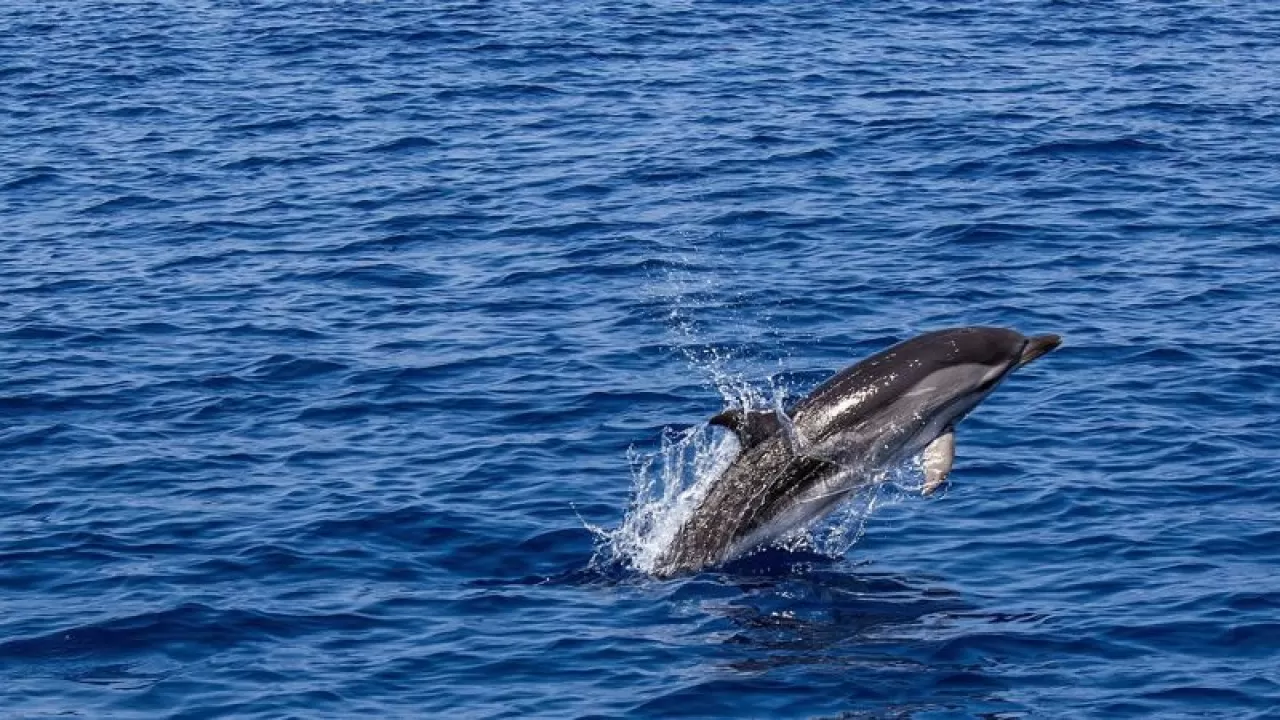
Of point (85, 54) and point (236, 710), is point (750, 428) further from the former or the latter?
point (85, 54)

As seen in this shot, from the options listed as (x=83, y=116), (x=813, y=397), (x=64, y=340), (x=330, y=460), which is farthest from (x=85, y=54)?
(x=813, y=397)

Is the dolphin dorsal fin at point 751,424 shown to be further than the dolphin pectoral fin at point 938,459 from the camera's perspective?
No

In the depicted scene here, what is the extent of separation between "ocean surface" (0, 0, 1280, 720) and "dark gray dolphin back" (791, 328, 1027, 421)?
69.3 inches

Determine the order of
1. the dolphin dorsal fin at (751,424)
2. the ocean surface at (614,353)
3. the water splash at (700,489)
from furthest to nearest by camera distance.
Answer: the water splash at (700,489), the dolphin dorsal fin at (751,424), the ocean surface at (614,353)

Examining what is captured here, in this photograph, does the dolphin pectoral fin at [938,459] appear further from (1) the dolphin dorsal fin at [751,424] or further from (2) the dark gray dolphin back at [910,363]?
(1) the dolphin dorsal fin at [751,424]

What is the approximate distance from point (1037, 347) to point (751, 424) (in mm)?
2693

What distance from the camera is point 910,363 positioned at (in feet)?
62.8

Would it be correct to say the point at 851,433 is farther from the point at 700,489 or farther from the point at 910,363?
the point at 700,489

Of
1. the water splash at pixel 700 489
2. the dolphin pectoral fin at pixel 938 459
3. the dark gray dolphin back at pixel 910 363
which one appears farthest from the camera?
the water splash at pixel 700 489

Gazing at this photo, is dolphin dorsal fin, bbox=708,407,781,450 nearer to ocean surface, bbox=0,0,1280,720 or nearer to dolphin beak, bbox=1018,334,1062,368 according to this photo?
ocean surface, bbox=0,0,1280,720

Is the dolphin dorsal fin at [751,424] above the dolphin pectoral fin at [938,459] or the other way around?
above

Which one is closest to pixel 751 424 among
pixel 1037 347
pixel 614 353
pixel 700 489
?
pixel 700 489

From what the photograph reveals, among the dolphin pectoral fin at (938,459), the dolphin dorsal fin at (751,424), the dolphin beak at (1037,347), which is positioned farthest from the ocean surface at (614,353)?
the dolphin beak at (1037,347)

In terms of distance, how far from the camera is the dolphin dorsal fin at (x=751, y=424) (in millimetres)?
18688
